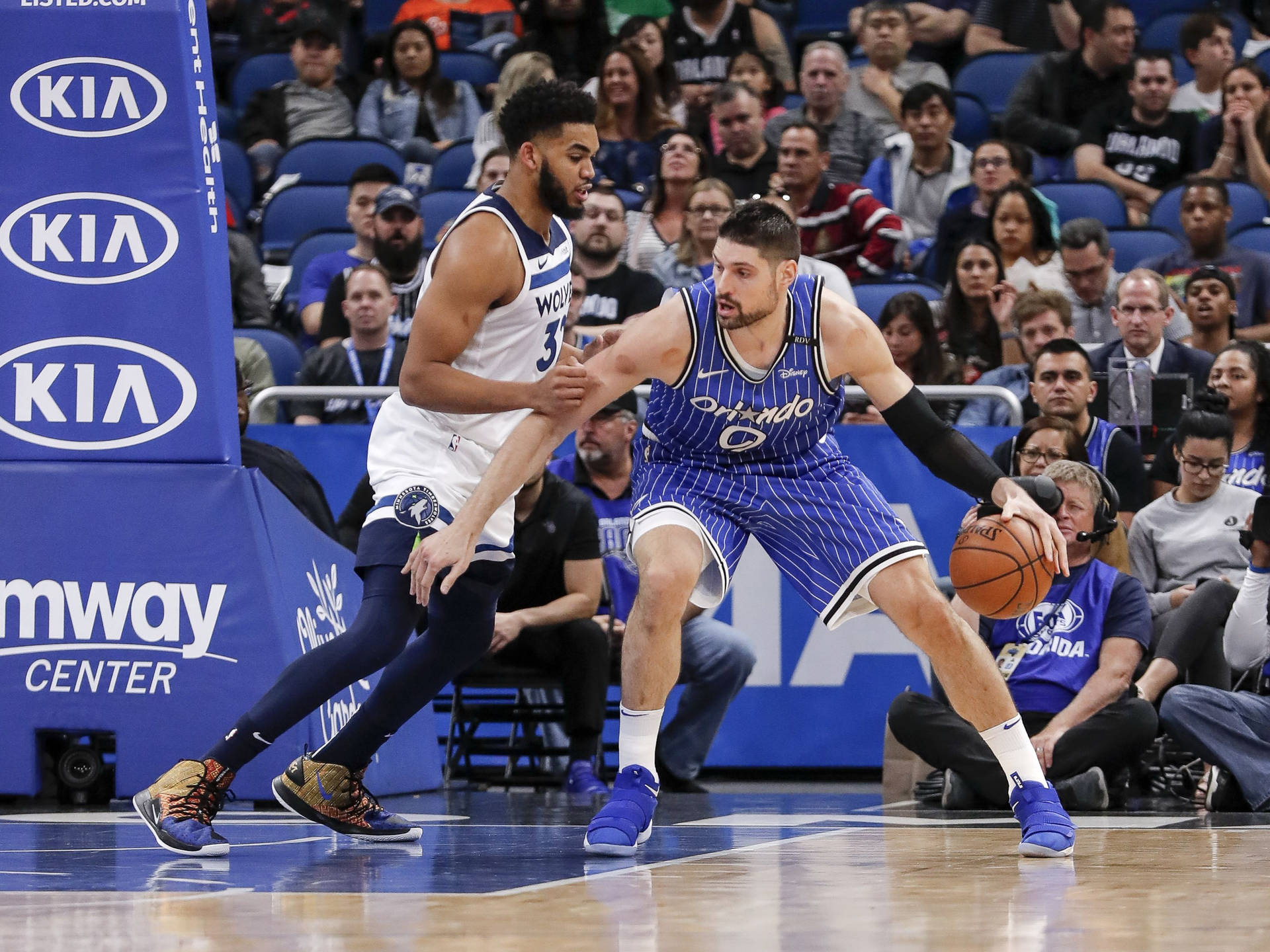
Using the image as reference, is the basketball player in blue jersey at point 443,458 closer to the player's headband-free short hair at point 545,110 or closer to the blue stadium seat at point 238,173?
the player's headband-free short hair at point 545,110

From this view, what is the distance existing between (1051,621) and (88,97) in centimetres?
418

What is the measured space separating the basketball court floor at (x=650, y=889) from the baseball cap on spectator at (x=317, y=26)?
27.0 feet

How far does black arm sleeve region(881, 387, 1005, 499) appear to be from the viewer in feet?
16.1

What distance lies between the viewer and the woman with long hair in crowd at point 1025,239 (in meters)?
9.94

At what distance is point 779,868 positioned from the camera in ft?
14.3

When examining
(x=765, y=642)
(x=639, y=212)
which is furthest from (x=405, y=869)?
(x=639, y=212)

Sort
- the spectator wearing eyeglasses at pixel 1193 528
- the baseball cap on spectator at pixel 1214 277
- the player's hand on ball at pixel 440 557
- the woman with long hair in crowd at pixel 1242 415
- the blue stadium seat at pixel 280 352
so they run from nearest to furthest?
the player's hand on ball at pixel 440 557 → the spectator wearing eyeglasses at pixel 1193 528 → the woman with long hair in crowd at pixel 1242 415 → the baseball cap on spectator at pixel 1214 277 → the blue stadium seat at pixel 280 352

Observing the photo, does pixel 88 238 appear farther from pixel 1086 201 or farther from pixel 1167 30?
pixel 1167 30

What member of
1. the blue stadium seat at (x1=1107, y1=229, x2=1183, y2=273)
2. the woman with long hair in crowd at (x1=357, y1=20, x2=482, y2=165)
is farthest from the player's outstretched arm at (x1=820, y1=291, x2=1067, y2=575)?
the woman with long hair in crowd at (x1=357, y1=20, x2=482, y2=165)

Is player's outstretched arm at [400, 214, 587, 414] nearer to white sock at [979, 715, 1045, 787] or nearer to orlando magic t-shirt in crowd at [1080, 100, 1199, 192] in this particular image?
white sock at [979, 715, 1045, 787]

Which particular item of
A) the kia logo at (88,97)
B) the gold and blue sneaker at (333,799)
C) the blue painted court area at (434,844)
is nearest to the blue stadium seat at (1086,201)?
the blue painted court area at (434,844)

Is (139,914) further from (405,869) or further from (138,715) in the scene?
(138,715)

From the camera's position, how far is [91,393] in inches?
250

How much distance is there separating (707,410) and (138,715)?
2.62m
